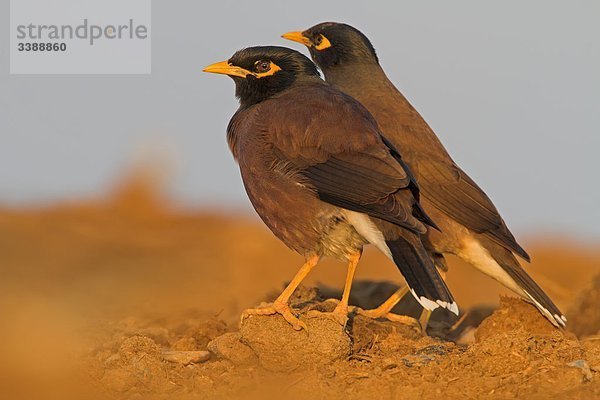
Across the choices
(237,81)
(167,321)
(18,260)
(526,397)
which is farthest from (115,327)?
(526,397)

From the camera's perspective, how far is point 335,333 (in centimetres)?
722

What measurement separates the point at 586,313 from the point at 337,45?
3.18 metres

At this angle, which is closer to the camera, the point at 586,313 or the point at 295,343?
the point at 295,343

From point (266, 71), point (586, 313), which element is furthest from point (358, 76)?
point (586, 313)

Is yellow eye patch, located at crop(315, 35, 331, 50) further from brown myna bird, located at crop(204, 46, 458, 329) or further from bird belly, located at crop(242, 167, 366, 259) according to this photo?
bird belly, located at crop(242, 167, 366, 259)

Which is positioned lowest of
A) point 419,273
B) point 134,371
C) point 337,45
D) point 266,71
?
point 134,371

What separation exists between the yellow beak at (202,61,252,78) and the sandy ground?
1.76 m

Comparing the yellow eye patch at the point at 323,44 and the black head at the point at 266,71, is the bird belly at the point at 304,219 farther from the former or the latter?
the yellow eye patch at the point at 323,44

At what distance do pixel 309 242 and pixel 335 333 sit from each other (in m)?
0.69

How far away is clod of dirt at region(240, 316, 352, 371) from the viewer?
716 cm

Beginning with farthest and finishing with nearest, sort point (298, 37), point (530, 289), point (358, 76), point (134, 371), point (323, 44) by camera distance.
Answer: point (298, 37) → point (323, 44) → point (358, 76) → point (530, 289) → point (134, 371)

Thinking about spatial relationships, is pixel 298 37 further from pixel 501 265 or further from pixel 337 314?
pixel 337 314

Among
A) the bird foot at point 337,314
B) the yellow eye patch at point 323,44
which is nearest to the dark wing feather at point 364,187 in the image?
the bird foot at point 337,314

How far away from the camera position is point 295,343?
7.19 meters
